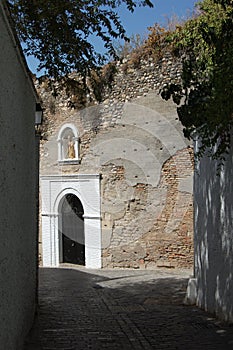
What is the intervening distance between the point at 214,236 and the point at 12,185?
146 inches

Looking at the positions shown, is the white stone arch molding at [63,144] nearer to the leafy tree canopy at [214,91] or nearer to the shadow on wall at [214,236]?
the shadow on wall at [214,236]

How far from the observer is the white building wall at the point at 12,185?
12.4 ft

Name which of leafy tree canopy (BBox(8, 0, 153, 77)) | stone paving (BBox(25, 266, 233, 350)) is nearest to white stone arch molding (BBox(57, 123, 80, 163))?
stone paving (BBox(25, 266, 233, 350))

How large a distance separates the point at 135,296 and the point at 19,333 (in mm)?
5530

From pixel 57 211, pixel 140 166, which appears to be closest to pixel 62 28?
pixel 140 166

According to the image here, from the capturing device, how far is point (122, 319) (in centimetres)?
745

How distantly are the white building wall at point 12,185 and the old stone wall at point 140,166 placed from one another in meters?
9.59

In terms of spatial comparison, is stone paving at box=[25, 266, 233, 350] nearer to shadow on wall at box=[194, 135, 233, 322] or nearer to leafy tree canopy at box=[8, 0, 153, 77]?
shadow on wall at box=[194, 135, 233, 322]

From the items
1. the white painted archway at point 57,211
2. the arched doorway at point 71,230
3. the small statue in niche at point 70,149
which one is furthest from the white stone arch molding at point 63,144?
the arched doorway at point 71,230

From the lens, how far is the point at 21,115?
5.21m

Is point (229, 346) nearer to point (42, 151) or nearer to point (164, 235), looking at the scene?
point (164, 235)

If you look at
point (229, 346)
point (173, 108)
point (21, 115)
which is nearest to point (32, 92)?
point (21, 115)

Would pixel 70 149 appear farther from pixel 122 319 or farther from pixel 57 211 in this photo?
pixel 122 319

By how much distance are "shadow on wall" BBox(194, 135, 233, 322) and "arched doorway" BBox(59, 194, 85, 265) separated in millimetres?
10138
